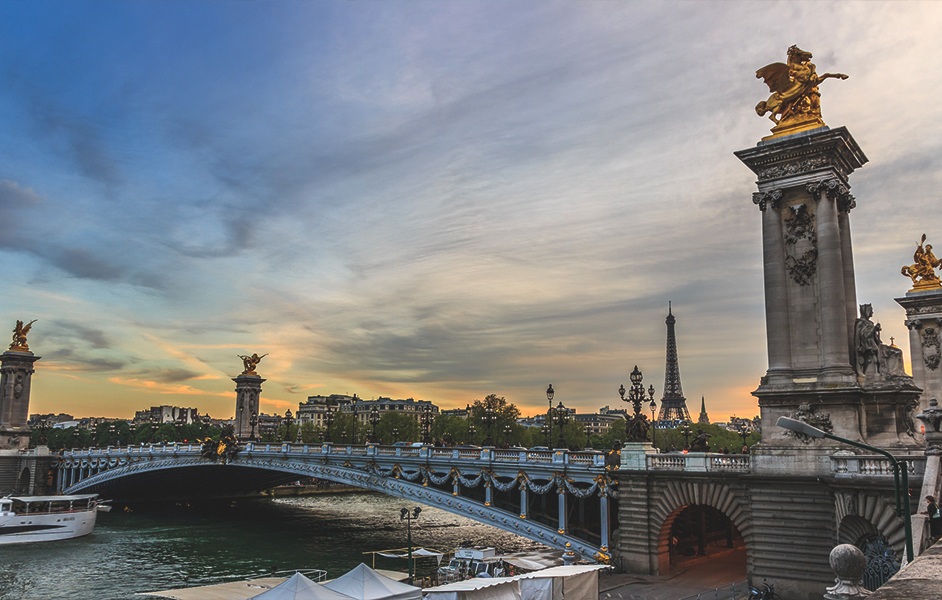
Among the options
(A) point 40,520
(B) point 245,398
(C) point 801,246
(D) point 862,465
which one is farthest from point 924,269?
(B) point 245,398

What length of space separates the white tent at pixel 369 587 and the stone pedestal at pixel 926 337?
3699 cm

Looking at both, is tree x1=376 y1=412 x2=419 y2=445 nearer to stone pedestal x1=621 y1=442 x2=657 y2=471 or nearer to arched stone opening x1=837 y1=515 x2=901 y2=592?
stone pedestal x1=621 y1=442 x2=657 y2=471

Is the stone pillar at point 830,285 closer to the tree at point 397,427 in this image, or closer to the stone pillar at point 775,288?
the stone pillar at point 775,288

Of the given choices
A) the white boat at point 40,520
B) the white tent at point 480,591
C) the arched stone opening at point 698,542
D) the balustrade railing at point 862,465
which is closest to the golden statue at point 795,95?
the balustrade railing at point 862,465

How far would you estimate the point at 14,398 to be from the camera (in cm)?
8581

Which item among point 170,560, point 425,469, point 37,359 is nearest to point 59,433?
point 37,359

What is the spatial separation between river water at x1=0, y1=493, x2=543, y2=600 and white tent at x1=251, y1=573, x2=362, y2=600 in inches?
674

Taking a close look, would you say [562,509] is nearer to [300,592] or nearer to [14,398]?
[300,592]

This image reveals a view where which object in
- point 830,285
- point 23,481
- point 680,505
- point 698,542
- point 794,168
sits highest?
point 794,168

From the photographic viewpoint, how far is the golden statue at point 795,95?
29969 millimetres

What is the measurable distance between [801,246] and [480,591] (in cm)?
1830

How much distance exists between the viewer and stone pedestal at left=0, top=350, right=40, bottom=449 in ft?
281

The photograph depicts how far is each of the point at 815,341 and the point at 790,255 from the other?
363cm

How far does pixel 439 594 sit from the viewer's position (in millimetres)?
23078
